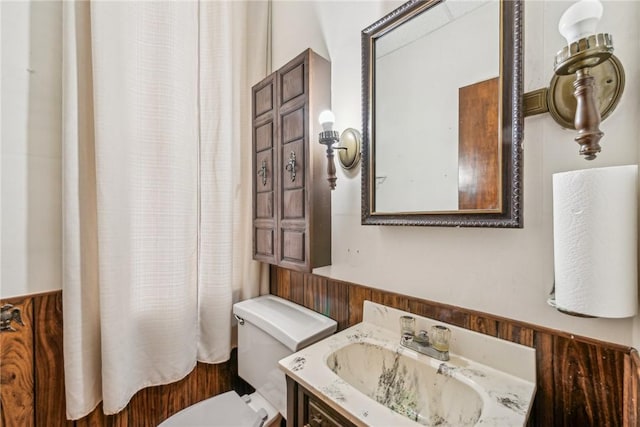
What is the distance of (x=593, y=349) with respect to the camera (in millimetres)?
630

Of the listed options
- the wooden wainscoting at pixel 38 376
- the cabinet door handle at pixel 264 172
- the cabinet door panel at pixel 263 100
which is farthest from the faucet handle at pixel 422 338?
the wooden wainscoting at pixel 38 376

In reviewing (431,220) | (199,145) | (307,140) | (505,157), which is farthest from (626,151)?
(199,145)

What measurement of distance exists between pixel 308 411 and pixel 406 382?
0.32m

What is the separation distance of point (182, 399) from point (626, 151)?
186cm

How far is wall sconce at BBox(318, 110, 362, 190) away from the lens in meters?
1.06

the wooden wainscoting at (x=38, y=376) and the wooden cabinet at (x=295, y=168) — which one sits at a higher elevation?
the wooden cabinet at (x=295, y=168)

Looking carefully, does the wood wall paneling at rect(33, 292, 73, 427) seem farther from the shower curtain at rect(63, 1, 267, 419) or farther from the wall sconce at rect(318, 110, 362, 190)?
the wall sconce at rect(318, 110, 362, 190)

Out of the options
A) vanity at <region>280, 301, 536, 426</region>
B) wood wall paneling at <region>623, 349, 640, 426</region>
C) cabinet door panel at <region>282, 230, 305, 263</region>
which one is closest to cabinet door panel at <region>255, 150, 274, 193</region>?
cabinet door panel at <region>282, 230, 305, 263</region>

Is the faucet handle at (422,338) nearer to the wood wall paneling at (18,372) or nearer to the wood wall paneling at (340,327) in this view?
the wood wall paneling at (340,327)

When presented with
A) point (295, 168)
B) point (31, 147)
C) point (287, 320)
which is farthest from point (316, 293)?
point (31, 147)

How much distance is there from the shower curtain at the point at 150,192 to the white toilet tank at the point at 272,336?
150mm

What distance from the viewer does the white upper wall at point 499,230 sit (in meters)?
0.60

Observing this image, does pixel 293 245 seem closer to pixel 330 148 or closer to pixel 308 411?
pixel 330 148

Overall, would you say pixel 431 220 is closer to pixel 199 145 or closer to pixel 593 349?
pixel 593 349
